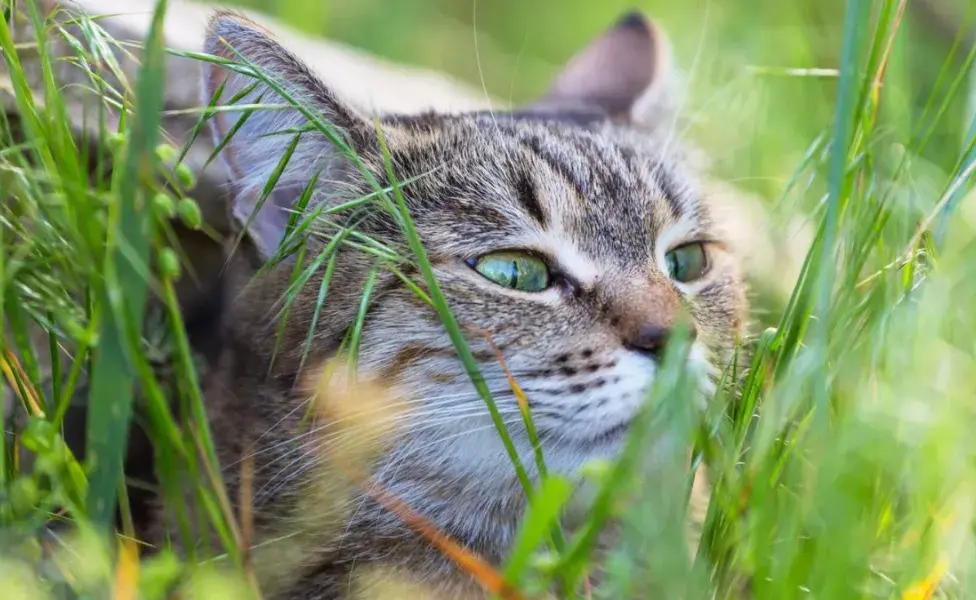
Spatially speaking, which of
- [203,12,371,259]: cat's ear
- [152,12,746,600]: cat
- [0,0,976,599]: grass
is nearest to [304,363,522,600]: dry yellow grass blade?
[152,12,746,600]: cat

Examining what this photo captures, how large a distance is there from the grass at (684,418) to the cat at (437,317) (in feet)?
0.37

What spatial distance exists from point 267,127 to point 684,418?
1.02 metres

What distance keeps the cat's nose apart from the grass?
0.13m

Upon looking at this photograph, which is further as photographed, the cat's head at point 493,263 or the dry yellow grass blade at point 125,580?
the cat's head at point 493,263

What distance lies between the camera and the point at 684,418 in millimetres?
1066

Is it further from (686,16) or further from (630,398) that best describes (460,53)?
(630,398)

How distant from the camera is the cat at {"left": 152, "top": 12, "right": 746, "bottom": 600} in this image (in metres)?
1.47

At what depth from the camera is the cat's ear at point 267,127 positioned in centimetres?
160

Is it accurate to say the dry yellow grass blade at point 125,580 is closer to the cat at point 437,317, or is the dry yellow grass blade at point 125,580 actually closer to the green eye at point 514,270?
the cat at point 437,317

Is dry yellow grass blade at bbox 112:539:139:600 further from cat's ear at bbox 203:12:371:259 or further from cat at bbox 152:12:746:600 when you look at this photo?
cat's ear at bbox 203:12:371:259

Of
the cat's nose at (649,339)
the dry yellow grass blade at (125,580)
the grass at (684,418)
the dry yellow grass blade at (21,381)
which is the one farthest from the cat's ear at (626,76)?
the dry yellow grass blade at (125,580)

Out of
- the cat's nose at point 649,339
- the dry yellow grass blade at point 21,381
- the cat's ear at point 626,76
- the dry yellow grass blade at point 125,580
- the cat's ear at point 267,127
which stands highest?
the cat's ear at point 626,76

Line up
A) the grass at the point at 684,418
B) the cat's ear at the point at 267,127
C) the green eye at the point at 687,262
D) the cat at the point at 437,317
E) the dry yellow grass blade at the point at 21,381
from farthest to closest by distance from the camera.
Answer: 1. the green eye at the point at 687,262
2. the cat's ear at the point at 267,127
3. the cat at the point at 437,317
4. the dry yellow grass blade at the point at 21,381
5. the grass at the point at 684,418

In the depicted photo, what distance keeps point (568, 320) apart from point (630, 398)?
0.19 m
